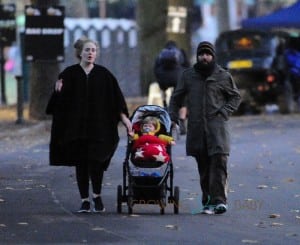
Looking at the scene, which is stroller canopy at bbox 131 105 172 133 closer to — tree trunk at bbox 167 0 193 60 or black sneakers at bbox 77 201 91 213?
black sneakers at bbox 77 201 91 213

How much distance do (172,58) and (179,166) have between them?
5.93 metres

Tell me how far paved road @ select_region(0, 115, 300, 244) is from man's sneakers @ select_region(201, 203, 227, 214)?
69 mm

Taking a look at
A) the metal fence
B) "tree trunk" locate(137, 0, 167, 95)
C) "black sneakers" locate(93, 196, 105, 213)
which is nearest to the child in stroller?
"black sneakers" locate(93, 196, 105, 213)

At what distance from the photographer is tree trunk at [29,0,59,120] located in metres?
24.2

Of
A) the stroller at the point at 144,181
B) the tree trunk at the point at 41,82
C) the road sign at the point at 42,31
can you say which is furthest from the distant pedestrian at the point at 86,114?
the tree trunk at the point at 41,82

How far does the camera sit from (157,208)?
12.2 meters

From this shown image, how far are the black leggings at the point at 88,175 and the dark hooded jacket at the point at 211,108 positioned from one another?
963mm

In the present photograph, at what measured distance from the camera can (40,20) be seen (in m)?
23.5

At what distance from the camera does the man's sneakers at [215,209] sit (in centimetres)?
1154

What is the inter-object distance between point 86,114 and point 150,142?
67 cm

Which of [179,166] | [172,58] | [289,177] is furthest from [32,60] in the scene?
[289,177]

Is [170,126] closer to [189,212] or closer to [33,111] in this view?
[189,212]

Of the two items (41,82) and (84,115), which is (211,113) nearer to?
(84,115)

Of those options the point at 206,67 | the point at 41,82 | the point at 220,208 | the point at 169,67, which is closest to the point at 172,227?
the point at 220,208
